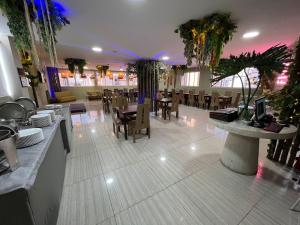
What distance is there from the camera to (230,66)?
72.1 inches

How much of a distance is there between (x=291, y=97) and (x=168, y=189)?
2252 mm

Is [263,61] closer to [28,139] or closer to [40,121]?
[28,139]

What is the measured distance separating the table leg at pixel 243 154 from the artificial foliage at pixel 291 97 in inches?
24.8

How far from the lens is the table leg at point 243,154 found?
193 cm

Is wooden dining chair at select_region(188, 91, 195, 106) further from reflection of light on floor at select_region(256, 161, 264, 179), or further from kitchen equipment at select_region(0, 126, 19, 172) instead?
kitchen equipment at select_region(0, 126, 19, 172)

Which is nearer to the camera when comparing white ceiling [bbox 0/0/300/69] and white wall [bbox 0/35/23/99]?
white ceiling [bbox 0/0/300/69]

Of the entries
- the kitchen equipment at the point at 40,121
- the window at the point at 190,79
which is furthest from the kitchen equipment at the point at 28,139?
the window at the point at 190,79

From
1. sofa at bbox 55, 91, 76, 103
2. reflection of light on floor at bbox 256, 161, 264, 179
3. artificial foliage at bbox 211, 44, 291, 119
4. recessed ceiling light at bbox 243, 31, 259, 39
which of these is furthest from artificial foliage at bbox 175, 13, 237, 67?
sofa at bbox 55, 91, 76, 103

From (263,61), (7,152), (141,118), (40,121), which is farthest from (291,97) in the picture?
(40,121)

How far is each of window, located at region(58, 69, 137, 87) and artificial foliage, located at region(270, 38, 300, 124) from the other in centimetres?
851

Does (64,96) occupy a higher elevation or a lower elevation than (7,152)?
lower

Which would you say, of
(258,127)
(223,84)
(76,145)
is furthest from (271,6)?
(223,84)

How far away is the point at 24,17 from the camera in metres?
1.76

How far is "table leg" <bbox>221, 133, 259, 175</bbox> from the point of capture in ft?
6.34
